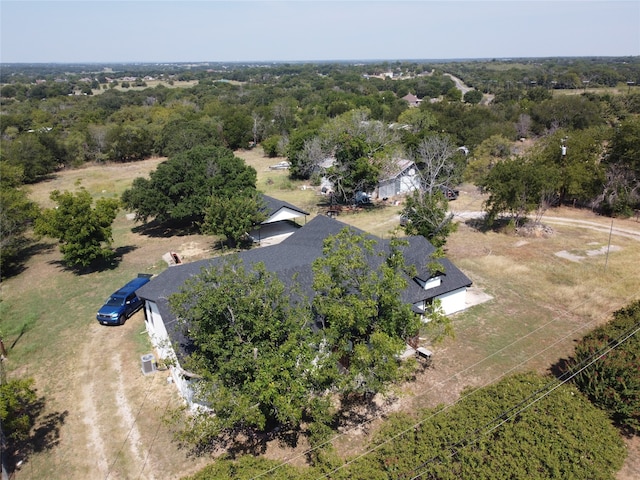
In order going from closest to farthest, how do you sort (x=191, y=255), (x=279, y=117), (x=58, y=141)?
(x=191, y=255) → (x=58, y=141) → (x=279, y=117)

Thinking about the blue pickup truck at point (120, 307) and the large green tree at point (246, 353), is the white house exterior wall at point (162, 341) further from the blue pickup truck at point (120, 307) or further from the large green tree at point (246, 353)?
the large green tree at point (246, 353)

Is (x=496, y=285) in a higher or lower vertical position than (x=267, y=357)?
lower

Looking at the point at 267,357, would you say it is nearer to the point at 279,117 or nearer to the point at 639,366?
the point at 639,366

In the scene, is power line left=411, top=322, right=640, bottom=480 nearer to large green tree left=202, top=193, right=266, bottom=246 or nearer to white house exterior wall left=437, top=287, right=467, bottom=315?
white house exterior wall left=437, top=287, right=467, bottom=315

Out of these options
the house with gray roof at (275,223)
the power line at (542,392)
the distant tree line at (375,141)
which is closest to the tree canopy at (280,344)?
the power line at (542,392)

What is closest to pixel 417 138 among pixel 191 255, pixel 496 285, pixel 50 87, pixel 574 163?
pixel 574 163

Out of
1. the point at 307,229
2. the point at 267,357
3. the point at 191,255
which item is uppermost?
the point at 267,357
